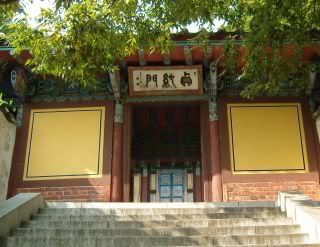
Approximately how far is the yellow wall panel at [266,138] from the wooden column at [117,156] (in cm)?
203

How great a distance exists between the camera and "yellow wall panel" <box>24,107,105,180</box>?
9.18 m

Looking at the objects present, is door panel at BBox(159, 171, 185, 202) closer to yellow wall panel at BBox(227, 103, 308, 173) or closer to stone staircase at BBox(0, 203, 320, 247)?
yellow wall panel at BBox(227, 103, 308, 173)

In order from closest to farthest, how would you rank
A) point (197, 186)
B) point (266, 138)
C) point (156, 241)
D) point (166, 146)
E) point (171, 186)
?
1. point (156, 241)
2. point (266, 138)
3. point (197, 186)
4. point (171, 186)
5. point (166, 146)

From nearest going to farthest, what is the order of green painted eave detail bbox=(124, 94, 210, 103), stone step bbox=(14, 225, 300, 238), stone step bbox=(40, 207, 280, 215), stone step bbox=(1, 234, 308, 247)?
stone step bbox=(1, 234, 308, 247) → stone step bbox=(14, 225, 300, 238) → stone step bbox=(40, 207, 280, 215) → green painted eave detail bbox=(124, 94, 210, 103)

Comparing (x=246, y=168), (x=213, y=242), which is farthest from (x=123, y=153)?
(x=213, y=242)

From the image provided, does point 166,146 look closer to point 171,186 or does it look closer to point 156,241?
point 171,186

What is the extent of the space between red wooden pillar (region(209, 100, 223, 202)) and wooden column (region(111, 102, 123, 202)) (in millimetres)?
1664

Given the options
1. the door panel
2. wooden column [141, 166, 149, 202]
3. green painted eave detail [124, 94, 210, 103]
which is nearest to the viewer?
green painted eave detail [124, 94, 210, 103]

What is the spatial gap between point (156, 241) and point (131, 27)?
2.58 m

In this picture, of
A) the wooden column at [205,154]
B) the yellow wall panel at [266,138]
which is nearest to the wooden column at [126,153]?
the wooden column at [205,154]

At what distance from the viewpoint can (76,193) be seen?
8.98 meters

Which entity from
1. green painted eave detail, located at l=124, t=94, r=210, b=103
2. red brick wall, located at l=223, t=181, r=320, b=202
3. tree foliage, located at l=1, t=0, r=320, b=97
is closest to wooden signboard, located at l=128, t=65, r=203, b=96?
green painted eave detail, located at l=124, t=94, r=210, b=103

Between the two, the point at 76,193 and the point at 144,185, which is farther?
the point at 144,185

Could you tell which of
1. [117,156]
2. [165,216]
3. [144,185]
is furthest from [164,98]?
[165,216]
